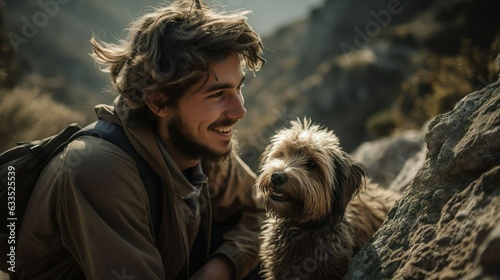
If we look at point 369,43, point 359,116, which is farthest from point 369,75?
point 369,43

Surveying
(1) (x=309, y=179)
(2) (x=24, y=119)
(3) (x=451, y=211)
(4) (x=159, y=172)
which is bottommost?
(3) (x=451, y=211)

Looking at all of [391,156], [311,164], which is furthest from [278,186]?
[391,156]

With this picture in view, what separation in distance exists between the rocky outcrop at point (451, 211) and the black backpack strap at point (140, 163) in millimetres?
1558

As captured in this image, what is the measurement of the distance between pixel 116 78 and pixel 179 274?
6.37 feet

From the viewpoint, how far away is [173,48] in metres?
3.44

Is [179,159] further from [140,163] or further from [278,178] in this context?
[278,178]

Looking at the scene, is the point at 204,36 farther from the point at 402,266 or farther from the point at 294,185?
the point at 402,266

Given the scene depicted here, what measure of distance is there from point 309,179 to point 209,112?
1042 millimetres

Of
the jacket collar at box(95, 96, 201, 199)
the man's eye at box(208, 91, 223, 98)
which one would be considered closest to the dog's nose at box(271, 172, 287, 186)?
the jacket collar at box(95, 96, 201, 199)

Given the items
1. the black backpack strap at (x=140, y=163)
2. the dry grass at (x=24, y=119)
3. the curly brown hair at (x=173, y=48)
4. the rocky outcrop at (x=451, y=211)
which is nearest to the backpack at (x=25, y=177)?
the black backpack strap at (x=140, y=163)

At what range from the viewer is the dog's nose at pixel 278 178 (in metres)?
3.30

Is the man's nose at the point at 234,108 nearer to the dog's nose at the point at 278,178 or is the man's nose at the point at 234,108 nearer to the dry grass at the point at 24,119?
the dog's nose at the point at 278,178

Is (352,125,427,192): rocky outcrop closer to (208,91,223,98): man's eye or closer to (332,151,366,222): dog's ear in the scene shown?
(332,151,366,222): dog's ear

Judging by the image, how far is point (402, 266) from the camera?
7.49 feet
